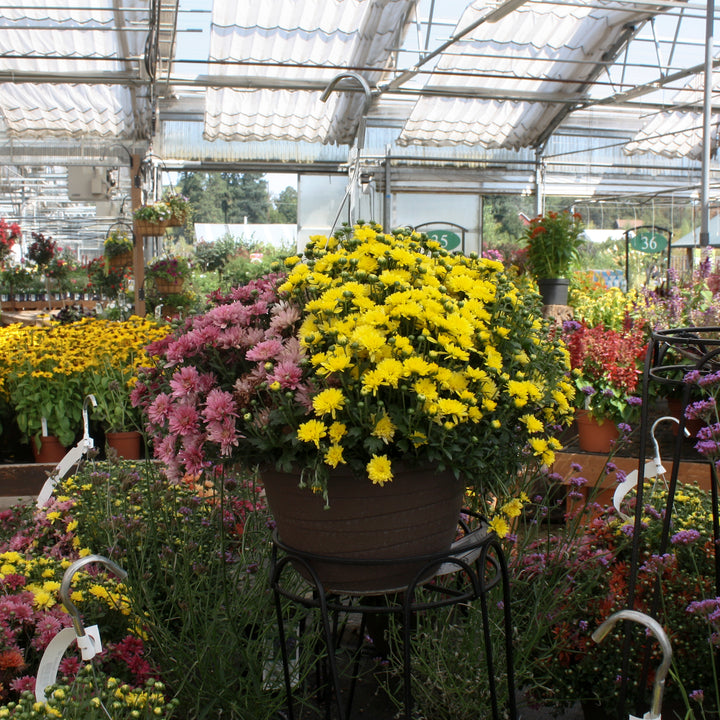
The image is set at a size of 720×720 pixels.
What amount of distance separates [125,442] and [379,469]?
2559 mm

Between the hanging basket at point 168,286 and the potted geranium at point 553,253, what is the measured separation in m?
3.27

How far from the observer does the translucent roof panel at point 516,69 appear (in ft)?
25.0

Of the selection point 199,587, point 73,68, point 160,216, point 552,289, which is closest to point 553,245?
point 552,289

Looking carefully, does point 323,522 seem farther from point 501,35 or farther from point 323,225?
point 323,225

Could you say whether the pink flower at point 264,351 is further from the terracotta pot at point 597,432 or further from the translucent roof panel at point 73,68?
the translucent roof panel at point 73,68

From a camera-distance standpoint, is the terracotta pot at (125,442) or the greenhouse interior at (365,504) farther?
the terracotta pot at (125,442)

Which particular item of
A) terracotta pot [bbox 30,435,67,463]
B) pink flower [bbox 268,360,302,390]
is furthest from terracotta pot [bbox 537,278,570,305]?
pink flower [bbox 268,360,302,390]

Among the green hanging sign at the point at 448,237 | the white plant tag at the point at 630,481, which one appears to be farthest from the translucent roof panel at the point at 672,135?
the white plant tag at the point at 630,481

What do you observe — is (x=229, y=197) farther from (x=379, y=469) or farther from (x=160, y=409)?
(x=379, y=469)

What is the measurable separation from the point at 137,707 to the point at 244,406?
1.76ft

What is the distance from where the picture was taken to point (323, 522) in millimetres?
1176

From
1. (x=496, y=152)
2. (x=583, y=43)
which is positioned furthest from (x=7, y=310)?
(x=583, y=43)

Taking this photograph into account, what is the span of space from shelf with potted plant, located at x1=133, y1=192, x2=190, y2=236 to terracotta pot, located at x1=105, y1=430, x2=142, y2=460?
383 centimetres

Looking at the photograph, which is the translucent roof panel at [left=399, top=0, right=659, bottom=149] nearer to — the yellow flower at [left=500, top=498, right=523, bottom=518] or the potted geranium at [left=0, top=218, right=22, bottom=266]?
the potted geranium at [left=0, top=218, right=22, bottom=266]
